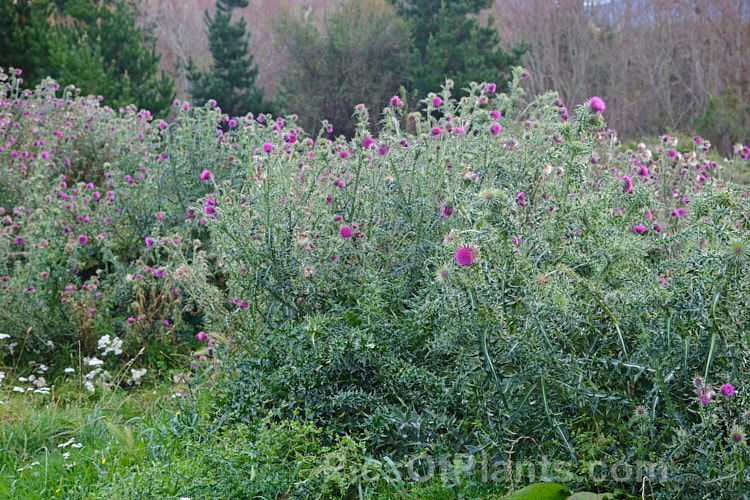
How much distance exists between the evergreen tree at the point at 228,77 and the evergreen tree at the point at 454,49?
3.99 m

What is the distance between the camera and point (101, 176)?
21.4ft

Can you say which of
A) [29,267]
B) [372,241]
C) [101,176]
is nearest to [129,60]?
[101,176]

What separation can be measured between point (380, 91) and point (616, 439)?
14.7 meters

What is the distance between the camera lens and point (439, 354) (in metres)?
2.52

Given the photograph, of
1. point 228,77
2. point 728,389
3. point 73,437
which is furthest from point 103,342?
point 228,77

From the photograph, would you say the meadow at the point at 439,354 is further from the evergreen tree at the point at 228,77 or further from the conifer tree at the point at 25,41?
the evergreen tree at the point at 228,77

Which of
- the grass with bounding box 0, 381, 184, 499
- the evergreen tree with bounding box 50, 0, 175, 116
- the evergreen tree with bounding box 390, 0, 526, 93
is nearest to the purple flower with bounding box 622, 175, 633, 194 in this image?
the grass with bounding box 0, 381, 184, 499

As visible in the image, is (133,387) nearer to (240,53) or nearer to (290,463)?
(290,463)

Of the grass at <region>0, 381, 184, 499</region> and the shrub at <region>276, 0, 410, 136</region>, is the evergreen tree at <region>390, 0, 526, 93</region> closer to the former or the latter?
the shrub at <region>276, 0, 410, 136</region>

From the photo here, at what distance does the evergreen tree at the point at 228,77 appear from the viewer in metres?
15.5

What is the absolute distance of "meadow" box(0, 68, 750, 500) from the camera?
1979 millimetres

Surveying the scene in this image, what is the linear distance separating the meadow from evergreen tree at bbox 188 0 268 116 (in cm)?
1249

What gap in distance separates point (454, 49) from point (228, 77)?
5.62m

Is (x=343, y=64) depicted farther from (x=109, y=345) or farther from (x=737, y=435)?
(x=737, y=435)
